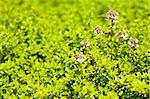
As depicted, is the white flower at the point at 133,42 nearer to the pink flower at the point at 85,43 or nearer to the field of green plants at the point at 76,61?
the field of green plants at the point at 76,61

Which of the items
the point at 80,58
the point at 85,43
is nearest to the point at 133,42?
the point at 85,43

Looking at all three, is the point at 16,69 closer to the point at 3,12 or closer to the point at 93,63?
the point at 93,63

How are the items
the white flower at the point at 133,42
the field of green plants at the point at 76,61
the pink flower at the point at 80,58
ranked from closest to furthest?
the field of green plants at the point at 76,61 → the pink flower at the point at 80,58 → the white flower at the point at 133,42

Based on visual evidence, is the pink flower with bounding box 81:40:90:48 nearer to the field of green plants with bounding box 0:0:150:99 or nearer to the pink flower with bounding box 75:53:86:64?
the field of green plants with bounding box 0:0:150:99

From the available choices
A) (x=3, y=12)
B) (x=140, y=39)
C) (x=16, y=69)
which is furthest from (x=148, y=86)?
(x=3, y=12)

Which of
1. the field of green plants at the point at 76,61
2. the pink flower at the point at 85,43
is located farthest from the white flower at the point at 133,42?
the pink flower at the point at 85,43

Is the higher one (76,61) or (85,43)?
(85,43)

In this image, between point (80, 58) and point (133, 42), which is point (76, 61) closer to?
point (80, 58)

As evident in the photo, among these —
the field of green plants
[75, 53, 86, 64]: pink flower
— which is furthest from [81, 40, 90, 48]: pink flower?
[75, 53, 86, 64]: pink flower
